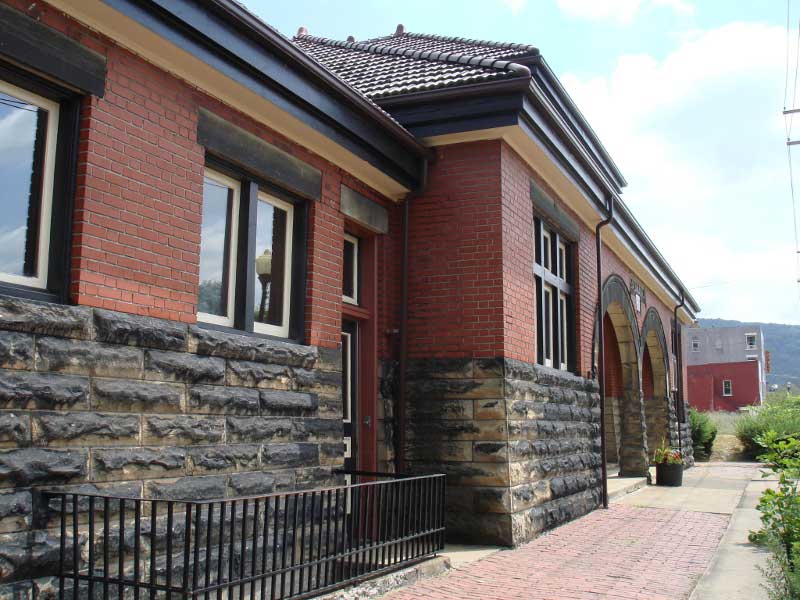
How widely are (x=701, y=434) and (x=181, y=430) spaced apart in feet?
80.0

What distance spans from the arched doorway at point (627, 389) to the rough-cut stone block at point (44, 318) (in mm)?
12771

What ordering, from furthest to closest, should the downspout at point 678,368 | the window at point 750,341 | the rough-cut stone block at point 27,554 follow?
the window at point 750,341
the downspout at point 678,368
the rough-cut stone block at point 27,554

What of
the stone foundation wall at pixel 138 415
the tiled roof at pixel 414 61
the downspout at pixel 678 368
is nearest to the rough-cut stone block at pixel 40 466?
the stone foundation wall at pixel 138 415

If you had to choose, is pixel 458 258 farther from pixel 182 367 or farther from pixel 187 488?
pixel 187 488

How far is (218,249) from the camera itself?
21.7ft

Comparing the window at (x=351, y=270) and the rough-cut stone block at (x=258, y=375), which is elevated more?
the window at (x=351, y=270)

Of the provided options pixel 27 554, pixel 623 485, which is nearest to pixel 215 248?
pixel 27 554

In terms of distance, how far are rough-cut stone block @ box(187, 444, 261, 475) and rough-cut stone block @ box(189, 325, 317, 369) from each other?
702 mm

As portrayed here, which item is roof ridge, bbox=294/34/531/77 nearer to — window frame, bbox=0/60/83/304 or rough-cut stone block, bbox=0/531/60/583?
window frame, bbox=0/60/83/304

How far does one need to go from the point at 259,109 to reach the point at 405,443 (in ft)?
→ 13.5

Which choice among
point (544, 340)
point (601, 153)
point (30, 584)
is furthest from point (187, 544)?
point (601, 153)

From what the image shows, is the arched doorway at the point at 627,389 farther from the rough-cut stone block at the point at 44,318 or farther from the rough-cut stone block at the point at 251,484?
the rough-cut stone block at the point at 44,318

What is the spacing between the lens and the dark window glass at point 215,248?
644cm

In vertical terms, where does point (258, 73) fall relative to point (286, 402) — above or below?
above
